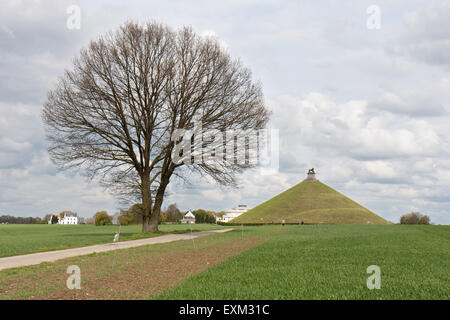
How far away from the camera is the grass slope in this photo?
10019 cm

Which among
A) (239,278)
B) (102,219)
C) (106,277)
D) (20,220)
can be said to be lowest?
(20,220)

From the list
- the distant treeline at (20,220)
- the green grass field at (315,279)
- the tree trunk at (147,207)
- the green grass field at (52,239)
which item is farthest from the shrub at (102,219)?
the green grass field at (315,279)

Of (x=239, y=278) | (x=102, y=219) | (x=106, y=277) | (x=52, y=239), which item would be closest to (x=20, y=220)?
(x=102, y=219)

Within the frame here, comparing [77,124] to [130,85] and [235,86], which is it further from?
[235,86]

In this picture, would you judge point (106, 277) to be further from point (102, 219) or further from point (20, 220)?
point (20, 220)

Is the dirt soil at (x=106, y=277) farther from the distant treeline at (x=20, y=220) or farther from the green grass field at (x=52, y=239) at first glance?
the distant treeline at (x=20, y=220)

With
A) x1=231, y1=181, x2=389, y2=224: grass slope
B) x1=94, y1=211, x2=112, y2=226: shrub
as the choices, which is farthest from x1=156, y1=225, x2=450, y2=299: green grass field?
x1=94, y1=211, x2=112, y2=226: shrub

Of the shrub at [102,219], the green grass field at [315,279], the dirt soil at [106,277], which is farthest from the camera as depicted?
the shrub at [102,219]

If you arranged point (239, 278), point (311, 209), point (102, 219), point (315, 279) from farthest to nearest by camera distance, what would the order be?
point (311, 209) → point (102, 219) → point (239, 278) → point (315, 279)

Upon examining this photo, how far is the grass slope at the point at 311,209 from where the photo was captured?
10019 centimetres

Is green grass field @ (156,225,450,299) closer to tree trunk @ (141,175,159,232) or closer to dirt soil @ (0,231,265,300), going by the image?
dirt soil @ (0,231,265,300)

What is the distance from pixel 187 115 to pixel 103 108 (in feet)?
21.7

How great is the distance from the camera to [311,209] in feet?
367
